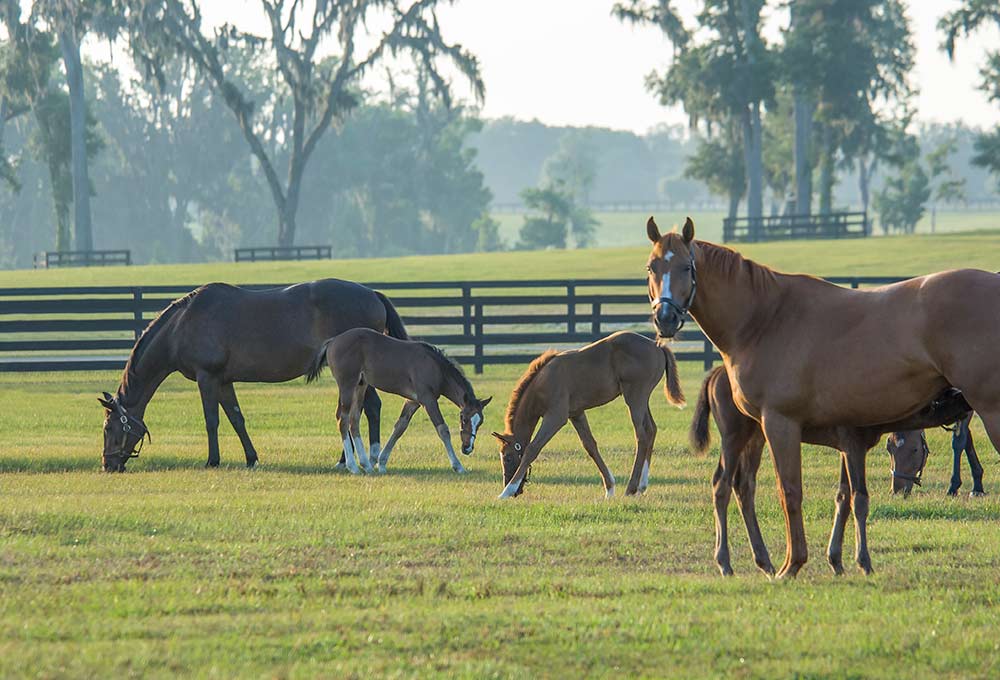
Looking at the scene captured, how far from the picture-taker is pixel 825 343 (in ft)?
28.5

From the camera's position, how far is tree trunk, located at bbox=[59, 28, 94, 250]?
5374 centimetres

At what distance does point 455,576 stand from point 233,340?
7891mm

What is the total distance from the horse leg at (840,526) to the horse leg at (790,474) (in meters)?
0.35

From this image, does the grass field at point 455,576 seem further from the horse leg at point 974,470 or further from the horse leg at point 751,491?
the horse leg at point 974,470

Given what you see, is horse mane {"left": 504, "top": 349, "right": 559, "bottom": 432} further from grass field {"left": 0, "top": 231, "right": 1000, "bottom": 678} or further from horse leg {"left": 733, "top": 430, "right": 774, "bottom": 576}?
horse leg {"left": 733, "top": 430, "right": 774, "bottom": 576}

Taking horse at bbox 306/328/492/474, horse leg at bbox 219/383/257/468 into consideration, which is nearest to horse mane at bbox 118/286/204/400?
horse leg at bbox 219/383/257/468

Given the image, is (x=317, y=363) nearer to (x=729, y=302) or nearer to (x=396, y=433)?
(x=396, y=433)

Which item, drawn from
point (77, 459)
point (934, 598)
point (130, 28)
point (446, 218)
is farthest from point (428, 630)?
point (446, 218)

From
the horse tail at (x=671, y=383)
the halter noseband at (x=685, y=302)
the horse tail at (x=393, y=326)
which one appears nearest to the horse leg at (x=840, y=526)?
the halter noseband at (x=685, y=302)

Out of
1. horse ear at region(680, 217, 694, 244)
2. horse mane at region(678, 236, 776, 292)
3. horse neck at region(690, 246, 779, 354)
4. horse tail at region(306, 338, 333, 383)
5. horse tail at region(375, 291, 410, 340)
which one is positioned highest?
horse ear at region(680, 217, 694, 244)

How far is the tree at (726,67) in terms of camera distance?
196ft

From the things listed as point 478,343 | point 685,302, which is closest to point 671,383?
point 685,302

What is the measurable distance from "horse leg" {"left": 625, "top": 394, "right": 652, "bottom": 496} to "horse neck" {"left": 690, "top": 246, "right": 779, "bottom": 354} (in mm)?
3833

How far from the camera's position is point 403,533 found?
1009cm
